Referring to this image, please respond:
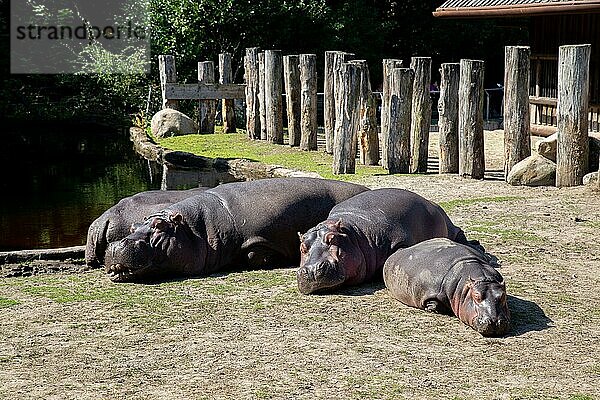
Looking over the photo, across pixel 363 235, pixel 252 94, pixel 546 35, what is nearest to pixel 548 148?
pixel 363 235

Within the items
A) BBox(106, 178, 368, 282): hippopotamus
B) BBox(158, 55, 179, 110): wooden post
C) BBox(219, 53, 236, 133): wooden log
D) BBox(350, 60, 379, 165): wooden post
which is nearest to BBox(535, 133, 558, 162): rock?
BBox(350, 60, 379, 165): wooden post

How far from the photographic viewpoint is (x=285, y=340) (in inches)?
245

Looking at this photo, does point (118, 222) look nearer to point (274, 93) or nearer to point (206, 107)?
point (274, 93)

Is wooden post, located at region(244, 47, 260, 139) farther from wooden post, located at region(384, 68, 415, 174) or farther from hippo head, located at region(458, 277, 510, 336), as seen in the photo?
hippo head, located at region(458, 277, 510, 336)

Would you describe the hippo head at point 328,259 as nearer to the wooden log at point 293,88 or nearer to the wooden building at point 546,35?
the wooden building at point 546,35

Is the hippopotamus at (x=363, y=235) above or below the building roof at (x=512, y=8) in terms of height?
below

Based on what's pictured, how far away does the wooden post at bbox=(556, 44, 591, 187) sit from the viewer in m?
11.6

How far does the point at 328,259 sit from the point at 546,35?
1125 centimetres

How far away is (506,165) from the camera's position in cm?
1255

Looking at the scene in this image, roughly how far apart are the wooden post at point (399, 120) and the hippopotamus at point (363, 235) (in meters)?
5.19

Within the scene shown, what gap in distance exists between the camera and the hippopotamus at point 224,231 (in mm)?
7949

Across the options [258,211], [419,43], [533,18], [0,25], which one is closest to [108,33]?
[0,25]

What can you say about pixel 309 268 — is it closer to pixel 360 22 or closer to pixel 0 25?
pixel 360 22

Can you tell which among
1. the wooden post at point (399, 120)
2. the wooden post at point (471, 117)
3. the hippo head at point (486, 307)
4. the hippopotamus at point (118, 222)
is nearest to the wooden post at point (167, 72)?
the wooden post at point (399, 120)
